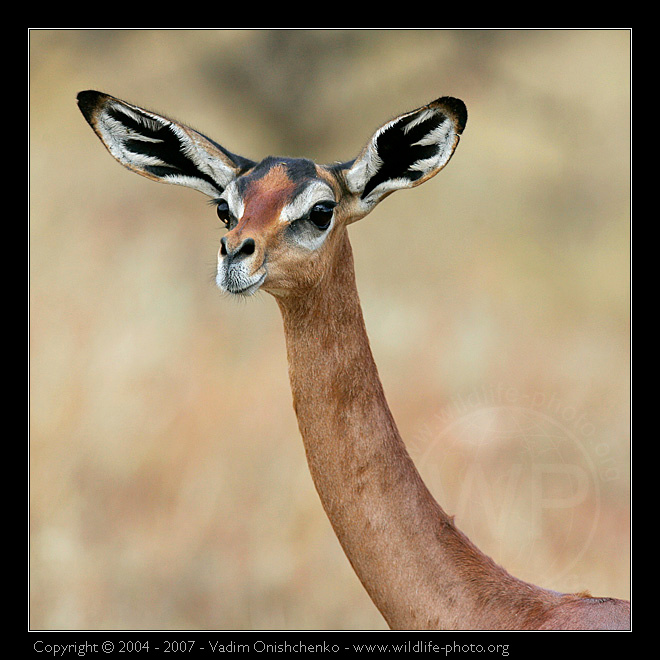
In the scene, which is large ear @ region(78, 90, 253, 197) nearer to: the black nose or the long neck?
the black nose

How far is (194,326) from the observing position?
38.8 ft

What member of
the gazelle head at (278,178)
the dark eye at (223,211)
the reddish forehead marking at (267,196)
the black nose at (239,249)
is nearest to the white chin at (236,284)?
the gazelle head at (278,178)

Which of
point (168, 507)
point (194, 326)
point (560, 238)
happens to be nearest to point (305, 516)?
point (168, 507)

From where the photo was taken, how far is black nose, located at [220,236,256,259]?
3842 mm

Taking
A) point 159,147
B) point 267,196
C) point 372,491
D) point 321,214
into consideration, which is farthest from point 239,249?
point 372,491

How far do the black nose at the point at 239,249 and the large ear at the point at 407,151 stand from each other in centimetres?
90

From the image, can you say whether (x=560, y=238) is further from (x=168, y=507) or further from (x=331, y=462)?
(x=331, y=462)

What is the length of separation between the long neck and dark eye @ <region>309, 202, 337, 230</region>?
263mm

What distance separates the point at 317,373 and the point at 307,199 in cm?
96

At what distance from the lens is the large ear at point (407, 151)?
4.20m

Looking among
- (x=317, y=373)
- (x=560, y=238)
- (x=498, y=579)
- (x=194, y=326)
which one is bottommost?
(x=498, y=579)

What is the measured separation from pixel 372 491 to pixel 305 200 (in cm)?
162

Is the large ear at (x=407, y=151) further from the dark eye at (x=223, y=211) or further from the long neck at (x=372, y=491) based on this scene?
the dark eye at (x=223, y=211)

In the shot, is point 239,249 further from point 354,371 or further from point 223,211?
point 354,371
